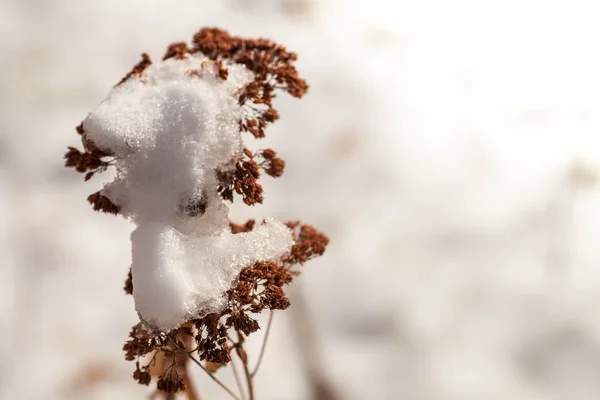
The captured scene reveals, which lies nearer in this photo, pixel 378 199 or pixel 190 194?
pixel 190 194

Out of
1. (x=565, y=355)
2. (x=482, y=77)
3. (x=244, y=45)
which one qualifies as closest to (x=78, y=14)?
(x=244, y=45)

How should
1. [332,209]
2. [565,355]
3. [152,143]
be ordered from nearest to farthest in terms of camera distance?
[152,143] → [565,355] → [332,209]

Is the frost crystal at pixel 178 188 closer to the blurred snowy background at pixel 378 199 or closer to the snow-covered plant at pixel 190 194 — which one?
the snow-covered plant at pixel 190 194

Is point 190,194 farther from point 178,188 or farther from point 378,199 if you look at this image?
point 378,199

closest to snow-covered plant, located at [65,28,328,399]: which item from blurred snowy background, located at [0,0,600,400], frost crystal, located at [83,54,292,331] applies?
frost crystal, located at [83,54,292,331]

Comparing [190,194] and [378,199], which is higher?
[378,199]

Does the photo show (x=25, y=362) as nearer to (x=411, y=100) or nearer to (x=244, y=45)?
(x=244, y=45)

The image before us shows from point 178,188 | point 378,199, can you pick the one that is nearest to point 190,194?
point 178,188
